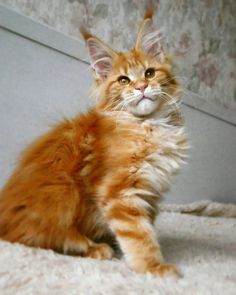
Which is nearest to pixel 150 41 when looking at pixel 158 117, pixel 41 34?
pixel 158 117

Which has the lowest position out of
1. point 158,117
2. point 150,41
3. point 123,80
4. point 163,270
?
point 163,270

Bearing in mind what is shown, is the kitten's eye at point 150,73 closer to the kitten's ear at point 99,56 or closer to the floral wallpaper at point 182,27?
the kitten's ear at point 99,56

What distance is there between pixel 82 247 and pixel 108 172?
0.21 m

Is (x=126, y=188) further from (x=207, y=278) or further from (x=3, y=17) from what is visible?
(x=3, y=17)

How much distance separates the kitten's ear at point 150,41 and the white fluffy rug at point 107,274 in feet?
2.07

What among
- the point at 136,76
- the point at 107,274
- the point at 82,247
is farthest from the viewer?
the point at 136,76

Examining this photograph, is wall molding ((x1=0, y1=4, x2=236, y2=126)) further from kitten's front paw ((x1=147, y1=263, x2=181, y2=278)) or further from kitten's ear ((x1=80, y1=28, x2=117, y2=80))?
kitten's front paw ((x1=147, y1=263, x2=181, y2=278))

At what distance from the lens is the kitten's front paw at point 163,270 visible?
81cm

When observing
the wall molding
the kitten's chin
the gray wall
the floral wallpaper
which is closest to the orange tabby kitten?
the kitten's chin

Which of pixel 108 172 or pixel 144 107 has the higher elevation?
pixel 144 107

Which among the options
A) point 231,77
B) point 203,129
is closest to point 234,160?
point 203,129

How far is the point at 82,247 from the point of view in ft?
3.12

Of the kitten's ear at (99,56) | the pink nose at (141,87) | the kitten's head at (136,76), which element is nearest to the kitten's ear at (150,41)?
the kitten's head at (136,76)

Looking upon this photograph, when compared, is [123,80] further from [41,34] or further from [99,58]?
[41,34]
